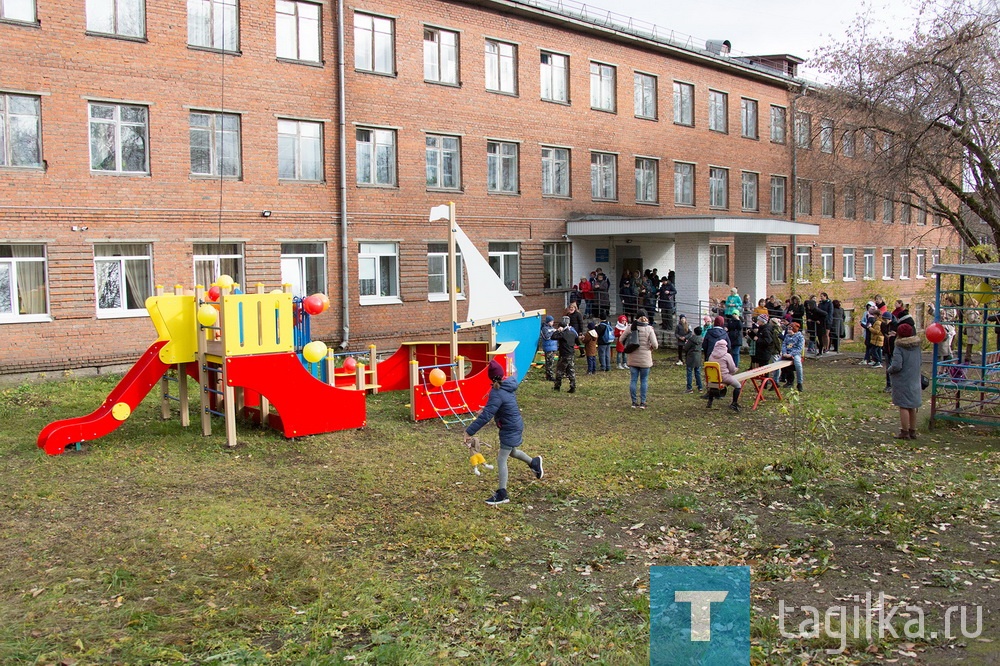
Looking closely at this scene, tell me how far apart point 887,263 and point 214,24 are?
39.6m

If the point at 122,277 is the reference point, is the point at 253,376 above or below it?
below

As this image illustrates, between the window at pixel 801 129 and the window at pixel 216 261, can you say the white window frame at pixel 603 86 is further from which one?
the window at pixel 216 261

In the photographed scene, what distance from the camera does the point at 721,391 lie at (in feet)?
54.1

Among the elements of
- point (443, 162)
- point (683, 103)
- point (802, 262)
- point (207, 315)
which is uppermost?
point (683, 103)

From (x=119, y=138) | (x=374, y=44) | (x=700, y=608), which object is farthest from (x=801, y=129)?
(x=700, y=608)

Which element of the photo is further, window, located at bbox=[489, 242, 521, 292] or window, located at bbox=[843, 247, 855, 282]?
window, located at bbox=[843, 247, 855, 282]

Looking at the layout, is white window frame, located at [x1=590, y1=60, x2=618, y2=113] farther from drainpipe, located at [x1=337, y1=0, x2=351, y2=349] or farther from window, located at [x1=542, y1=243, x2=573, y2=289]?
drainpipe, located at [x1=337, y1=0, x2=351, y2=349]

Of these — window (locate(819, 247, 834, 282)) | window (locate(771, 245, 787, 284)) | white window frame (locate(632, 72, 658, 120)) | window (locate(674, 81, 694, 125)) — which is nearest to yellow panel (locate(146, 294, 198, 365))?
white window frame (locate(632, 72, 658, 120))

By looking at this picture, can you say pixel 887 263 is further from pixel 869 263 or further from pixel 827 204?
pixel 827 204

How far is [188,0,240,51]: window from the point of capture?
2036 centimetres

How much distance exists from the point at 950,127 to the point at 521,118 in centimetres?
1279

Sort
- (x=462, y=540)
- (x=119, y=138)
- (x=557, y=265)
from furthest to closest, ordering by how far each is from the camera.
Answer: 1. (x=557, y=265)
2. (x=119, y=138)
3. (x=462, y=540)

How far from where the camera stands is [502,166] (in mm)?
27328

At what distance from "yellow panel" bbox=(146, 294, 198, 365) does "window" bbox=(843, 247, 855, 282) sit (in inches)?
1496
